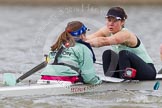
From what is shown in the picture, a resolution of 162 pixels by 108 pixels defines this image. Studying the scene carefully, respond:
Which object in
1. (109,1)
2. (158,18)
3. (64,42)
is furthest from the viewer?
(109,1)

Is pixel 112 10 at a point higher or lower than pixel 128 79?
higher

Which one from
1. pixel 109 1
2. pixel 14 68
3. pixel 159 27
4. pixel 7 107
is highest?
pixel 109 1

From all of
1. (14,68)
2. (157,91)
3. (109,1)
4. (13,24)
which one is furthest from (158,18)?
(157,91)

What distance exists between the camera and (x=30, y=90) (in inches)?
352

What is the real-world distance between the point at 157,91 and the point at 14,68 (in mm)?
3593

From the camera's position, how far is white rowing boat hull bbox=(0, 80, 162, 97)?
8.87 metres

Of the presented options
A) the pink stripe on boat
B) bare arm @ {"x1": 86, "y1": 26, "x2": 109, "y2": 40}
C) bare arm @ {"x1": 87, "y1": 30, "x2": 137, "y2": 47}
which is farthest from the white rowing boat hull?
bare arm @ {"x1": 86, "y1": 26, "x2": 109, "y2": 40}

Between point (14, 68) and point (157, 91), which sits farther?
point (14, 68)

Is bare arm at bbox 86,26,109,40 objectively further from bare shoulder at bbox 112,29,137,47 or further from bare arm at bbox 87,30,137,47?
bare shoulder at bbox 112,29,137,47

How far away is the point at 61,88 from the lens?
29.9 feet

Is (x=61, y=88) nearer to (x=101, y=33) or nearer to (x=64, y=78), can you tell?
(x=64, y=78)

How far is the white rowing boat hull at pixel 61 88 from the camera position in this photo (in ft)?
29.1

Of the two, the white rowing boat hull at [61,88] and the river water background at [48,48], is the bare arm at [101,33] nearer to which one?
the river water background at [48,48]

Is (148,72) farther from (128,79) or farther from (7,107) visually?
(7,107)
